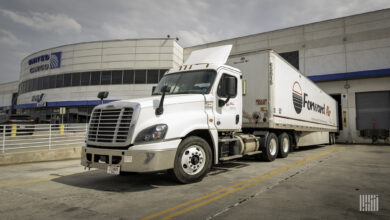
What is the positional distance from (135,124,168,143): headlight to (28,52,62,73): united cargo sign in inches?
1410

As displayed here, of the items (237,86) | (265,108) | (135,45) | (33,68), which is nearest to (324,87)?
(265,108)

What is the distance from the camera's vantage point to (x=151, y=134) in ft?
15.7

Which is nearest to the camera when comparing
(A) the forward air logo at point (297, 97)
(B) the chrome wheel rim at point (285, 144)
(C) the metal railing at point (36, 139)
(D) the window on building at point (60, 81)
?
(C) the metal railing at point (36, 139)

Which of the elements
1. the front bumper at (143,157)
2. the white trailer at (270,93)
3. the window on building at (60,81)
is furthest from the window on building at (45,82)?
the front bumper at (143,157)

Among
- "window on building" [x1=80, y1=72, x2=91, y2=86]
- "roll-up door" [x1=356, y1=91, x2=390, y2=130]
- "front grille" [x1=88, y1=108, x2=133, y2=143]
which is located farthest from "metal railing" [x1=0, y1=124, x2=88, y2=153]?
"roll-up door" [x1=356, y1=91, x2=390, y2=130]

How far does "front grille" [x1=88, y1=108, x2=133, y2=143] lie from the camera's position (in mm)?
4895

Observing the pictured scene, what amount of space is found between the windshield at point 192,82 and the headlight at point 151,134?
1.70 meters

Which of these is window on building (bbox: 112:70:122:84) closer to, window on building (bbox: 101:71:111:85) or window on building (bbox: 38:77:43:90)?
window on building (bbox: 101:71:111:85)

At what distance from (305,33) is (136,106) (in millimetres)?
24332

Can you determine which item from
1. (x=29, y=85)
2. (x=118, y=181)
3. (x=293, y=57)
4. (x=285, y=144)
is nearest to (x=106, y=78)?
(x=29, y=85)

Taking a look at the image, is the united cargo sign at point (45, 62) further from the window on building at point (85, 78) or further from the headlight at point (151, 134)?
the headlight at point (151, 134)

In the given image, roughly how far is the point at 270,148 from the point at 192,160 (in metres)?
4.66

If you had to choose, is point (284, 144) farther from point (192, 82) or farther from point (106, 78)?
point (106, 78)

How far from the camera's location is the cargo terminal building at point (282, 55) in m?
21.1
